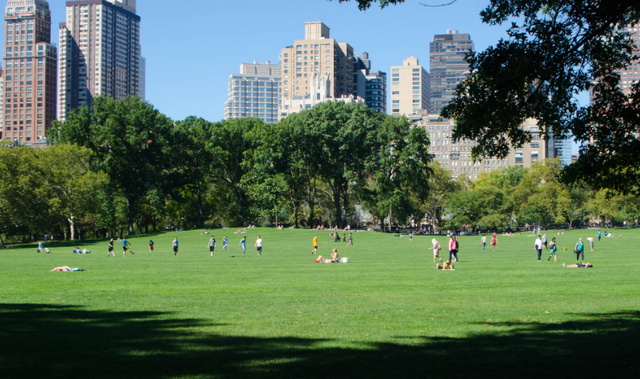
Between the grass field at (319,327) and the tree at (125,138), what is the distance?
61.9 metres

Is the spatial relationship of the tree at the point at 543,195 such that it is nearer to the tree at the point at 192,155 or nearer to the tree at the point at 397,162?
the tree at the point at 397,162

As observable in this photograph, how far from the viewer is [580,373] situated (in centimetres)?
880

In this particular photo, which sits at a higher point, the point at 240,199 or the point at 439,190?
the point at 439,190

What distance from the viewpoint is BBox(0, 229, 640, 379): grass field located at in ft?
29.6

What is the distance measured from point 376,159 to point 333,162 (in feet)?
22.5

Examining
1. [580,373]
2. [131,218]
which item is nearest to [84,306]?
[580,373]

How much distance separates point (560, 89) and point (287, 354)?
791cm

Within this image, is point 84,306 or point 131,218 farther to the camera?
point 131,218

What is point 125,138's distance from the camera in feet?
269

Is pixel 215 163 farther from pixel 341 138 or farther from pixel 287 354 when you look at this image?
pixel 287 354

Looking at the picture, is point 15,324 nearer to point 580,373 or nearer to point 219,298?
point 219,298

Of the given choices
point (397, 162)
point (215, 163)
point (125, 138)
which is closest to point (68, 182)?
point (125, 138)

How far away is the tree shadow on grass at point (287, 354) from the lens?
8.70 m

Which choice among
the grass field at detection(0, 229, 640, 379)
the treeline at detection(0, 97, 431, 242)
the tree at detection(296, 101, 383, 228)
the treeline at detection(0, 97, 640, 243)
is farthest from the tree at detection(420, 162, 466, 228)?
the grass field at detection(0, 229, 640, 379)
